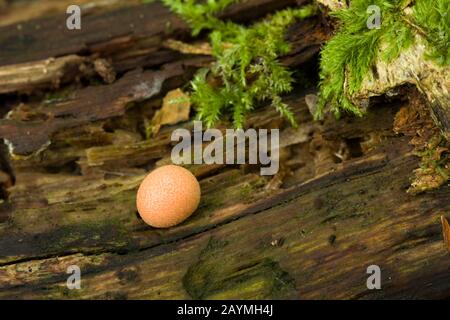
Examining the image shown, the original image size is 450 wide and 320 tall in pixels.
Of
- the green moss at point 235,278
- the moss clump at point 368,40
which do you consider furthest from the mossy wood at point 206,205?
the moss clump at point 368,40

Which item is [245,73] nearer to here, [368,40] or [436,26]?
[368,40]

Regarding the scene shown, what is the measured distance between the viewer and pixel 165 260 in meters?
3.57

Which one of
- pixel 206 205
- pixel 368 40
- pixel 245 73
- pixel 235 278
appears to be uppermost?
pixel 245 73

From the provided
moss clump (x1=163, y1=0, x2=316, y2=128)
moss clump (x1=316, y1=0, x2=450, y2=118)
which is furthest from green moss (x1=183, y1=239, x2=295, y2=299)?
moss clump (x1=316, y1=0, x2=450, y2=118)

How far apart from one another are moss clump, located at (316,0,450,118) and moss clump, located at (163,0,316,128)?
1.34 feet

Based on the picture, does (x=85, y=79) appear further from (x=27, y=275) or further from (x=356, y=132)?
(x=356, y=132)

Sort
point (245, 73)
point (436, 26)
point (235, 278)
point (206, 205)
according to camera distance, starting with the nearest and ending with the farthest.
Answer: point (436, 26), point (235, 278), point (206, 205), point (245, 73)

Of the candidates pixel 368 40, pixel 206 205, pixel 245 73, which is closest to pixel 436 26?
pixel 368 40

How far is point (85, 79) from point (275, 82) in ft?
5.25

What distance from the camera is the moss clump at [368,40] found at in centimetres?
327

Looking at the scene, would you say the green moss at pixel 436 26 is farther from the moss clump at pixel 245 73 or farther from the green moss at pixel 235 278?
the green moss at pixel 235 278

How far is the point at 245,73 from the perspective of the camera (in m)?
4.25

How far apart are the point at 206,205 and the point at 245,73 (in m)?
1.08

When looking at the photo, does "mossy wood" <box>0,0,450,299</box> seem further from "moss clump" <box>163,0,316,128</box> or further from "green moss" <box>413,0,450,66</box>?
"green moss" <box>413,0,450,66</box>
